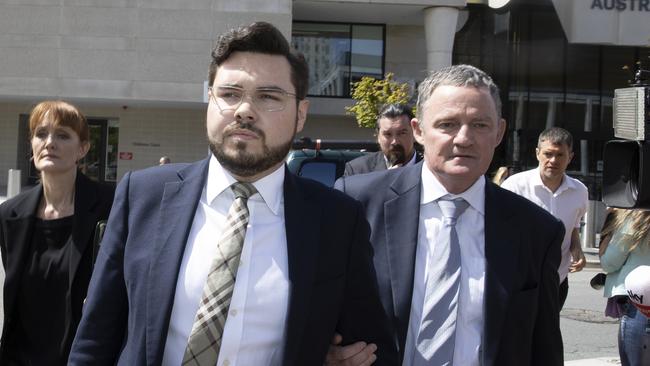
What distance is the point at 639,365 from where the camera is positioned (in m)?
4.36

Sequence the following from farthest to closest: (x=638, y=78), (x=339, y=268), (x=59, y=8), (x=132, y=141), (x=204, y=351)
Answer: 1. (x=132, y=141)
2. (x=59, y=8)
3. (x=638, y=78)
4. (x=339, y=268)
5. (x=204, y=351)

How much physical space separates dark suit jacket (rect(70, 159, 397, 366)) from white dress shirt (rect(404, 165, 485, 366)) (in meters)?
0.42

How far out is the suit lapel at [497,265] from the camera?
8.87 feet

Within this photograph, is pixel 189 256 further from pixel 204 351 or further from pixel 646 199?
pixel 646 199

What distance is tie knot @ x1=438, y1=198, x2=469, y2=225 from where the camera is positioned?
288 centimetres

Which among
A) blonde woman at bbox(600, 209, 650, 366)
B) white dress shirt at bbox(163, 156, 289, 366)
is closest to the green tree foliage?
blonde woman at bbox(600, 209, 650, 366)

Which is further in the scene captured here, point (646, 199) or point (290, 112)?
point (646, 199)

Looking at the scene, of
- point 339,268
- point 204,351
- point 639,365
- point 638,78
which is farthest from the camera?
point 639,365

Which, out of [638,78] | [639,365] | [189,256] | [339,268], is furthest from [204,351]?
[639,365]

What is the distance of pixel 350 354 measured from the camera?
2.31 m

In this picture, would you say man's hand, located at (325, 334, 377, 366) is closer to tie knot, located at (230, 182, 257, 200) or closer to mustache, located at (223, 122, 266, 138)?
tie knot, located at (230, 182, 257, 200)

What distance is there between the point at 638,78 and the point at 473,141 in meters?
1.17

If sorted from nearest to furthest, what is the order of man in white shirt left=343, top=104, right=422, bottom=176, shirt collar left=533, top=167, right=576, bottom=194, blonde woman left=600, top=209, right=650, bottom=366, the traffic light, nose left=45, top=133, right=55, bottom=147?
the traffic light, nose left=45, top=133, right=55, bottom=147, blonde woman left=600, top=209, right=650, bottom=366, man in white shirt left=343, top=104, right=422, bottom=176, shirt collar left=533, top=167, right=576, bottom=194

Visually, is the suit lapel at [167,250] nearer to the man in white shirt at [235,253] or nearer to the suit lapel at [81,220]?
the man in white shirt at [235,253]
